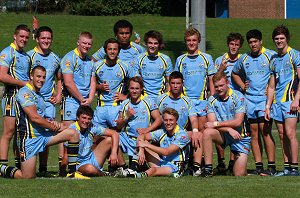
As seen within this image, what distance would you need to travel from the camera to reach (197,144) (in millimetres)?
11258

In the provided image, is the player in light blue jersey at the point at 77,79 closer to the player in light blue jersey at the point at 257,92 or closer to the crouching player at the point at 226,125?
the crouching player at the point at 226,125

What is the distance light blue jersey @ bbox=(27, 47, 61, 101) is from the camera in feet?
38.4

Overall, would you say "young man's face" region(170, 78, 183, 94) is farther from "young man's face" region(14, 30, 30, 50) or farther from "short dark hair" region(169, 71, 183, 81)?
"young man's face" region(14, 30, 30, 50)

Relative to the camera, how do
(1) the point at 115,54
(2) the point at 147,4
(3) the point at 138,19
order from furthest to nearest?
(2) the point at 147,4
(3) the point at 138,19
(1) the point at 115,54

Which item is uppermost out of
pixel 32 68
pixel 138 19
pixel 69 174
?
pixel 138 19

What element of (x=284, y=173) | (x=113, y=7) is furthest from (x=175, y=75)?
(x=113, y=7)

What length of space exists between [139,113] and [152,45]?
1.07m

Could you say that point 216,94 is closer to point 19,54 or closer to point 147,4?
point 19,54

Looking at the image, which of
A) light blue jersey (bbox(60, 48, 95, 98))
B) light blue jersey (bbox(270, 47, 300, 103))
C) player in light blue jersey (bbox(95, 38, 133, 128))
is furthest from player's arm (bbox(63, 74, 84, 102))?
light blue jersey (bbox(270, 47, 300, 103))

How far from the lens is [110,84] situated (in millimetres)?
11852

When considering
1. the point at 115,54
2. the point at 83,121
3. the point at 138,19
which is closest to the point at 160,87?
the point at 115,54

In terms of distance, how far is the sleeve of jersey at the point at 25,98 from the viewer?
10.6 m

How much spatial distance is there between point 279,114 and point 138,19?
114 feet

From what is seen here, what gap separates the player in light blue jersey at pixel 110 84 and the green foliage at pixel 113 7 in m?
40.1
